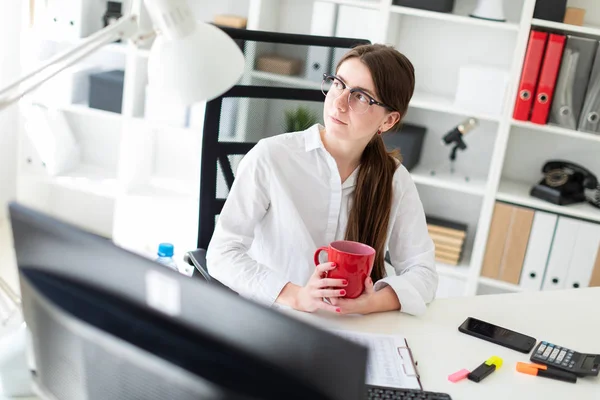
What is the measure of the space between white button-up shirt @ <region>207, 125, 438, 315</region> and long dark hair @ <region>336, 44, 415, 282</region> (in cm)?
3

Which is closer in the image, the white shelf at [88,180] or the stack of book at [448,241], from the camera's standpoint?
the stack of book at [448,241]

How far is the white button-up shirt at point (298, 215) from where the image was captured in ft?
5.74

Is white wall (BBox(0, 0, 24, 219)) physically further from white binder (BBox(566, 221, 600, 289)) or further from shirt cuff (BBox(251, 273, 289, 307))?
white binder (BBox(566, 221, 600, 289))

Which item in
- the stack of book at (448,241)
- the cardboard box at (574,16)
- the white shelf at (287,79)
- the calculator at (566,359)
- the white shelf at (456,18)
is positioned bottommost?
the stack of book at (448,241)

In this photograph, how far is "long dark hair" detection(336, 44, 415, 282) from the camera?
1723mm

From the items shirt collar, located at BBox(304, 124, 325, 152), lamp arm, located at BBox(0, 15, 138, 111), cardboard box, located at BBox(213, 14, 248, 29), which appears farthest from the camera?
cardboard box, located at BBox(213, 14, 248, 29)

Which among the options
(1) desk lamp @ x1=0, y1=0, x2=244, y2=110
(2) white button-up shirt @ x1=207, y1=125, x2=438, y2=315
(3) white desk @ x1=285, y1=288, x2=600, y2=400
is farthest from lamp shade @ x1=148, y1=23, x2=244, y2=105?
(2) white button-up shirt @ x1=207, y1=125, x2=438, y2=315

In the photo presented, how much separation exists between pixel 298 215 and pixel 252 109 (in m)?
0.40

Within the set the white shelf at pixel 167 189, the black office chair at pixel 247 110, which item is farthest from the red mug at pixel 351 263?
the white shelf at pixel 167 189

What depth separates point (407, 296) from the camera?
166 centimetres

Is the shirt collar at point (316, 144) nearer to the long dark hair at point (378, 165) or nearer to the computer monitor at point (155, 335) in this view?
the long dark hair at point (378, 165)

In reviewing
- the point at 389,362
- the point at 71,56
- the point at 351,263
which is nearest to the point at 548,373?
the point at 389,362

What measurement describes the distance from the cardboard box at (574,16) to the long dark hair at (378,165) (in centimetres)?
145

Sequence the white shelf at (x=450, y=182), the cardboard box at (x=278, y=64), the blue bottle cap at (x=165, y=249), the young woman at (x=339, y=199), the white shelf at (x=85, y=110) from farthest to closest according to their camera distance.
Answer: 1. the white shelf at (x=85, y=110)
2. the white shelf at (x=450, y=182)
3. the blue bottle cap at (x=165, y=249)
4. the cardboard box at (x=278, y=64)
5. the young woman at (x=339, y=199)
